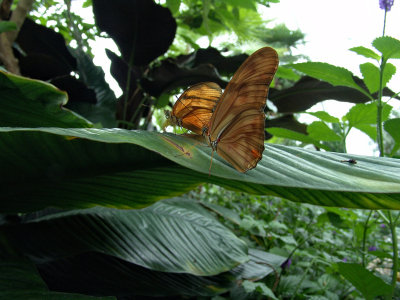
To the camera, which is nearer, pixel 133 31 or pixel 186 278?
pixel 186 278

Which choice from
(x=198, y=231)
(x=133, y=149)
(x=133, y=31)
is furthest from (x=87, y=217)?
(x=133, y=31)

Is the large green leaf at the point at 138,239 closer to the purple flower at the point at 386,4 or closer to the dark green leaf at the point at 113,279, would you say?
the dark green leaf at the point at 113,279

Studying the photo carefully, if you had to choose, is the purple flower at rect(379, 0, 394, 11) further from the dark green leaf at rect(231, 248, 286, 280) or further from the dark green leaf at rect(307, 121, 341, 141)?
the dark green leaf at rect(231, 248, 286, 280)

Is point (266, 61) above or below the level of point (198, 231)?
above

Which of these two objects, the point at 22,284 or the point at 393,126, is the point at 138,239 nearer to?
the point at 22,284

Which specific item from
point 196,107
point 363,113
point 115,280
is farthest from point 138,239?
point 363,113

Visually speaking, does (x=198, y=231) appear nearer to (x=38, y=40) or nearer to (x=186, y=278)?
(x=186, y=278)

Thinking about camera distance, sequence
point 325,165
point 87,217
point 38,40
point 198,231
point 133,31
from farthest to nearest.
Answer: point 38,40, point 133,31, point 198,231, point 87,217, point 325,165
